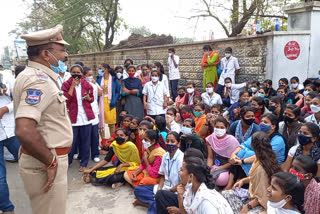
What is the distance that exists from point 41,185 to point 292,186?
184cm

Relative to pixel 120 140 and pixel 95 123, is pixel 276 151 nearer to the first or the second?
pixel 120 140

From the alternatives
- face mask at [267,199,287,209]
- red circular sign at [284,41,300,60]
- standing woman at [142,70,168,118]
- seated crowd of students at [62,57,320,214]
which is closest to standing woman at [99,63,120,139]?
seated crowd of students at [62,57,320,214]

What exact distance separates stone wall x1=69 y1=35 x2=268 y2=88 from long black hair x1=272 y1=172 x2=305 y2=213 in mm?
4753

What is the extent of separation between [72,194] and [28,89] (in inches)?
Answer: 99.1

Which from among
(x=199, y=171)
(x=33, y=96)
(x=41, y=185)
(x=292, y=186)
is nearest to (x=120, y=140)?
(x=199, y=171)

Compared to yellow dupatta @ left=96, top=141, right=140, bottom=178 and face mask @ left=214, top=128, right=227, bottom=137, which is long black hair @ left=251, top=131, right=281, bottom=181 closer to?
face mask @ left=214, top=128, right=227, bottom=137

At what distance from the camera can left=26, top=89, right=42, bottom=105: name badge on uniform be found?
1.68 metres

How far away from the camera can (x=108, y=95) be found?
5676 millimetres

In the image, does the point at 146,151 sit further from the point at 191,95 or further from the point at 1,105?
the point at 191,95

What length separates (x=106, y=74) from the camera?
18.7 feet

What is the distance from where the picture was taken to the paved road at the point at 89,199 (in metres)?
3.36

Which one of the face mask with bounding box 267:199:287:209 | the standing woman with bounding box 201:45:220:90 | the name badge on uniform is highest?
the standing woman with bounding box 201:45:220:90

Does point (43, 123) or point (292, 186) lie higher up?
point (43, 123)

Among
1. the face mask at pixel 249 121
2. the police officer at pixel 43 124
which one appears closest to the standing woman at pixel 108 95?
the face mask at pixel 249 121
